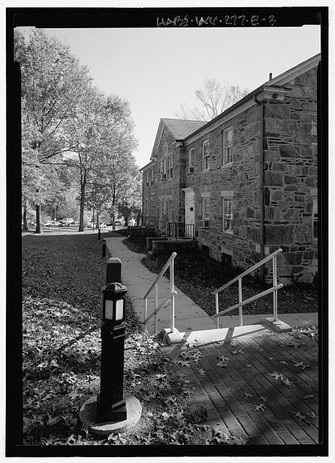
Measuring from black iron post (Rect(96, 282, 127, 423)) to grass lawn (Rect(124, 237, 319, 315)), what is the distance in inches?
114

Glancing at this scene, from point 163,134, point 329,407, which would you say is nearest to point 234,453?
point 329,407

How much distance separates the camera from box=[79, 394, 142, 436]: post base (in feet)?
7.39

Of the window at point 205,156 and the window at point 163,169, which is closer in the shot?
the window at point 205,156

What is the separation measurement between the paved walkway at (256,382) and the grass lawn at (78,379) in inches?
6.7

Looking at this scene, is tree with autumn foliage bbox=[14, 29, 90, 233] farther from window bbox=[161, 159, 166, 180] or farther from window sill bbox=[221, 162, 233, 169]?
window bbox=[161, 159, 166, 180]

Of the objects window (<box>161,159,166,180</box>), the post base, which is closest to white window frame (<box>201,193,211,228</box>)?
window (<box>161,159,166,180</box>)

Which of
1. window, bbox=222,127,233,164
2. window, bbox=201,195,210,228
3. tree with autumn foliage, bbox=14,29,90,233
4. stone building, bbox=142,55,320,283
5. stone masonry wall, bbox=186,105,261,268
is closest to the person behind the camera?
tree with autumn foliage, bbox=14,29,90,233

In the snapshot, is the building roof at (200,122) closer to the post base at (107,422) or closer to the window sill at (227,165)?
the window sill at (227,165)

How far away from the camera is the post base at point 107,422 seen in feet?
7.39

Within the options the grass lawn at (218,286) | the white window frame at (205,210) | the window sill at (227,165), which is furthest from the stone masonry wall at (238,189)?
the grass lawn at (218,286)

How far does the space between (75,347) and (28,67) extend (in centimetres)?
381

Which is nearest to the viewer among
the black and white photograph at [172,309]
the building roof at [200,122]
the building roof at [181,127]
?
the black and white photograph at [172,309]

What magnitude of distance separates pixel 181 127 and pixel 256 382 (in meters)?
15.6

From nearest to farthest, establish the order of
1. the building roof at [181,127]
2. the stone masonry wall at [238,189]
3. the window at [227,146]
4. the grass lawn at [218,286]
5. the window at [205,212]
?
1. the grass lawn at [218,286]
2. the stone masonry wall at [238,189]
3. the window at [227,146]
4. the window at [205,212]
5. the building roof at [181,127]
